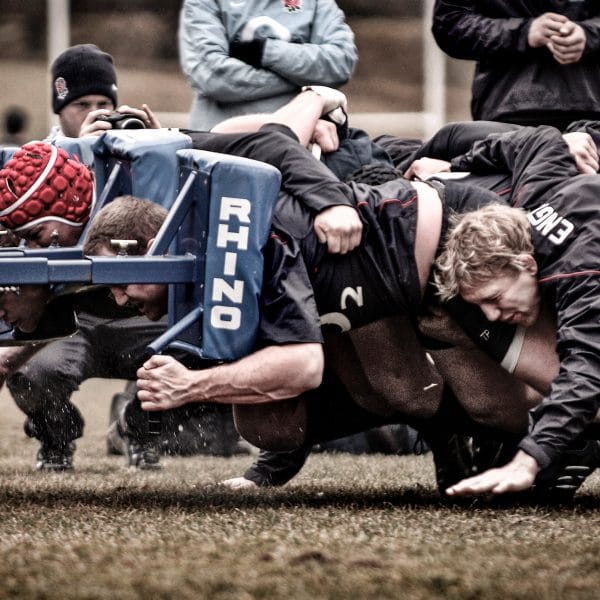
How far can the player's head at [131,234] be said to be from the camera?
418 cm

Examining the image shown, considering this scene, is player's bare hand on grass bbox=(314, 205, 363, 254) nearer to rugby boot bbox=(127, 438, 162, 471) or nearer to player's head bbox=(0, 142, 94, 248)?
player's head bbox=(0, 142, 94, 248)

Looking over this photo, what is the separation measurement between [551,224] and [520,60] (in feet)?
5.18

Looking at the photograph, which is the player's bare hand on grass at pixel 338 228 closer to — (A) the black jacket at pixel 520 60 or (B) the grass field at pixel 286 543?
(B) the grass field at pixel 286 543

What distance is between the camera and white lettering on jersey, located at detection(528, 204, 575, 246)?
4.20m

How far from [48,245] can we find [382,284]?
988 mm

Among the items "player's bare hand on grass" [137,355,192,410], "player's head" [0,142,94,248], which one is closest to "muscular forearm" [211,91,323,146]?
"player's head" [0,142,94,248]

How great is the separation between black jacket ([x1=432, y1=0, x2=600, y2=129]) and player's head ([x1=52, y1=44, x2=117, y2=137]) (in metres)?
1.54

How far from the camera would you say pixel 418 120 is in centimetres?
1246

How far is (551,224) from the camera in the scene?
4.23m

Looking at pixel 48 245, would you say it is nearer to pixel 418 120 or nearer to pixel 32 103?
pixel 418 120

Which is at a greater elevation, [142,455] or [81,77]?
[81,77]

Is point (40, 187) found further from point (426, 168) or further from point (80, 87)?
point (80, 87)

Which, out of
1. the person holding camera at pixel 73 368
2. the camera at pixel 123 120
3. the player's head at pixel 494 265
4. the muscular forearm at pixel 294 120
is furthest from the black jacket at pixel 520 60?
the player's head at pixel 494 265

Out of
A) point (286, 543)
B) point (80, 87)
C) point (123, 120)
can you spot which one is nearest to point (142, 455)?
point (123, 120)
